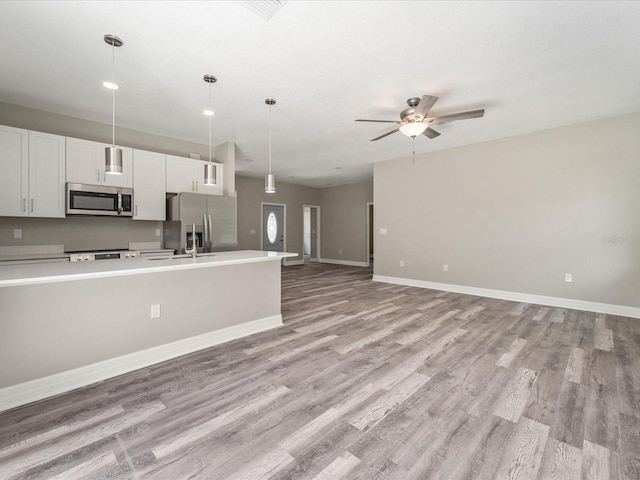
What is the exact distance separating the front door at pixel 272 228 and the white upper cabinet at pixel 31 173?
5298 mm

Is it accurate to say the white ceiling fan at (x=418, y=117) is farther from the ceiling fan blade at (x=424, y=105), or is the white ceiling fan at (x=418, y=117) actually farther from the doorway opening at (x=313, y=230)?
the doorway opening at (x=313, y=230)

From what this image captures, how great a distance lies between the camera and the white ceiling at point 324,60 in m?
2.05

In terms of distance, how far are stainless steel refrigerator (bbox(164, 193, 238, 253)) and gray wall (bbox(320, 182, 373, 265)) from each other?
16.4ft

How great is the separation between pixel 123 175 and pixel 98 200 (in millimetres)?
491

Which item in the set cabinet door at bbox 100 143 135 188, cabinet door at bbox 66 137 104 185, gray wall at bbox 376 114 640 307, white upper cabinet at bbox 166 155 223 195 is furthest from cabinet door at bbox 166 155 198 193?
gray wall at bbox 376 114 640 307

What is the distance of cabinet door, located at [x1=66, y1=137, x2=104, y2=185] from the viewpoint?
3.78m

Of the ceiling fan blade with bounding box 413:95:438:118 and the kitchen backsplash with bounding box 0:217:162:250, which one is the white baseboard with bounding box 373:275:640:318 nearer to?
the ceiling fan blade with bounding box 413:95:438:118

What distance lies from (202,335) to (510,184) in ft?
17.1

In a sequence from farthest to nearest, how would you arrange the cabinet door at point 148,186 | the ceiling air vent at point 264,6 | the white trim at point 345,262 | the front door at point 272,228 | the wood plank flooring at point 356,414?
1. the white trim at point 345,262
2. the front door at point 272,228
3. the cabinet door at point 148,186
4. the ceiling air vent at point 264,6
5. the wood plank flooring at point 356,414

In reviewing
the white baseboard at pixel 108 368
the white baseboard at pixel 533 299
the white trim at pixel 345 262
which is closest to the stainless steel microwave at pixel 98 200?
the white baseboard at pixel 108 368

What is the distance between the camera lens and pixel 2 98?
343 cm

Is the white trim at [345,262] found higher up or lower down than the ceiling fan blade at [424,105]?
lower down

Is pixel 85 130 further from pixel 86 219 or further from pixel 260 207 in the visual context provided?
pixel 260 207

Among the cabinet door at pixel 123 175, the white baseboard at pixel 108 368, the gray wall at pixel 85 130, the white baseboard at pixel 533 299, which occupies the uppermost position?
the gray wall at pixel 85 130
